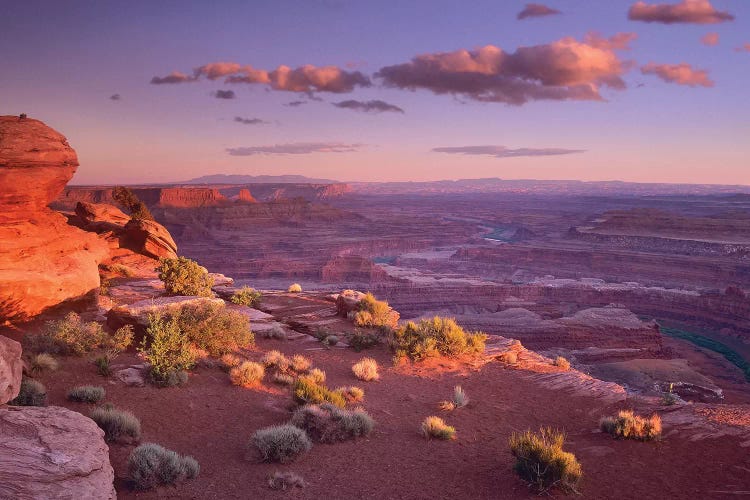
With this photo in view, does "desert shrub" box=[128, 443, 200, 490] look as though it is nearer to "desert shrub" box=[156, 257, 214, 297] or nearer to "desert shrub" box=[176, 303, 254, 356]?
"desert shrub" box=[176, 303, 254, 356]

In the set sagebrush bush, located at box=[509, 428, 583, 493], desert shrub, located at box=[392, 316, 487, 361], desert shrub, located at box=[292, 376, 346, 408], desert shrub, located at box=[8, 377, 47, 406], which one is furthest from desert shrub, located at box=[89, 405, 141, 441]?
desert shrub, located at box=[392, 316, 487, 361]

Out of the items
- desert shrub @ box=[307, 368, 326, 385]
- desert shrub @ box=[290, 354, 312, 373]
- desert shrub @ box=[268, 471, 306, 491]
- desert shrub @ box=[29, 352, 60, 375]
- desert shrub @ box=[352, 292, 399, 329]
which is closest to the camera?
desert shrub @ box=[268, 471, 306, 491]

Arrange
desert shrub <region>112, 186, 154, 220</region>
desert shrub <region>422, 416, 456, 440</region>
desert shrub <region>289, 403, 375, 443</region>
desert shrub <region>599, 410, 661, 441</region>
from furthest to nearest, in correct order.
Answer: desert shrub <region>112, 186, 154, 220</region> → desert shrub <region>422, 416, 456, 440</region> → desert shrub <region>599, 410, 661, 441</region> → desert shrub <region>289, 403, 375, 443</region>

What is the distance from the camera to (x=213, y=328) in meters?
12.3

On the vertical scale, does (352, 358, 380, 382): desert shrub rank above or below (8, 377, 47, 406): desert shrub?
below

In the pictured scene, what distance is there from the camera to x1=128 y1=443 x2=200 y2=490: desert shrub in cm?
593

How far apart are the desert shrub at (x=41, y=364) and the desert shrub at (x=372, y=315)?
1008 centimetres

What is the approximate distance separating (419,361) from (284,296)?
10.4 m

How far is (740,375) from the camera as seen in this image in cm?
3544

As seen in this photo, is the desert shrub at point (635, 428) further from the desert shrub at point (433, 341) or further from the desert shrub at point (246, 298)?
the desert shrub at point (246, 298)

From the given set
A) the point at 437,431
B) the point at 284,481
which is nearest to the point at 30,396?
the point at 284,481

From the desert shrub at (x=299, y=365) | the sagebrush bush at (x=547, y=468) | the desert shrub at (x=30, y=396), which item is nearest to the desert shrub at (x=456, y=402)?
the sagebrush bush at (x=547, y=468)

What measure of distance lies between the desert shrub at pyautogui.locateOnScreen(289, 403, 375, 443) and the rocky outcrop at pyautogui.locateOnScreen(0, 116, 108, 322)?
8904mm

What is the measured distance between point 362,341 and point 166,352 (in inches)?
244
